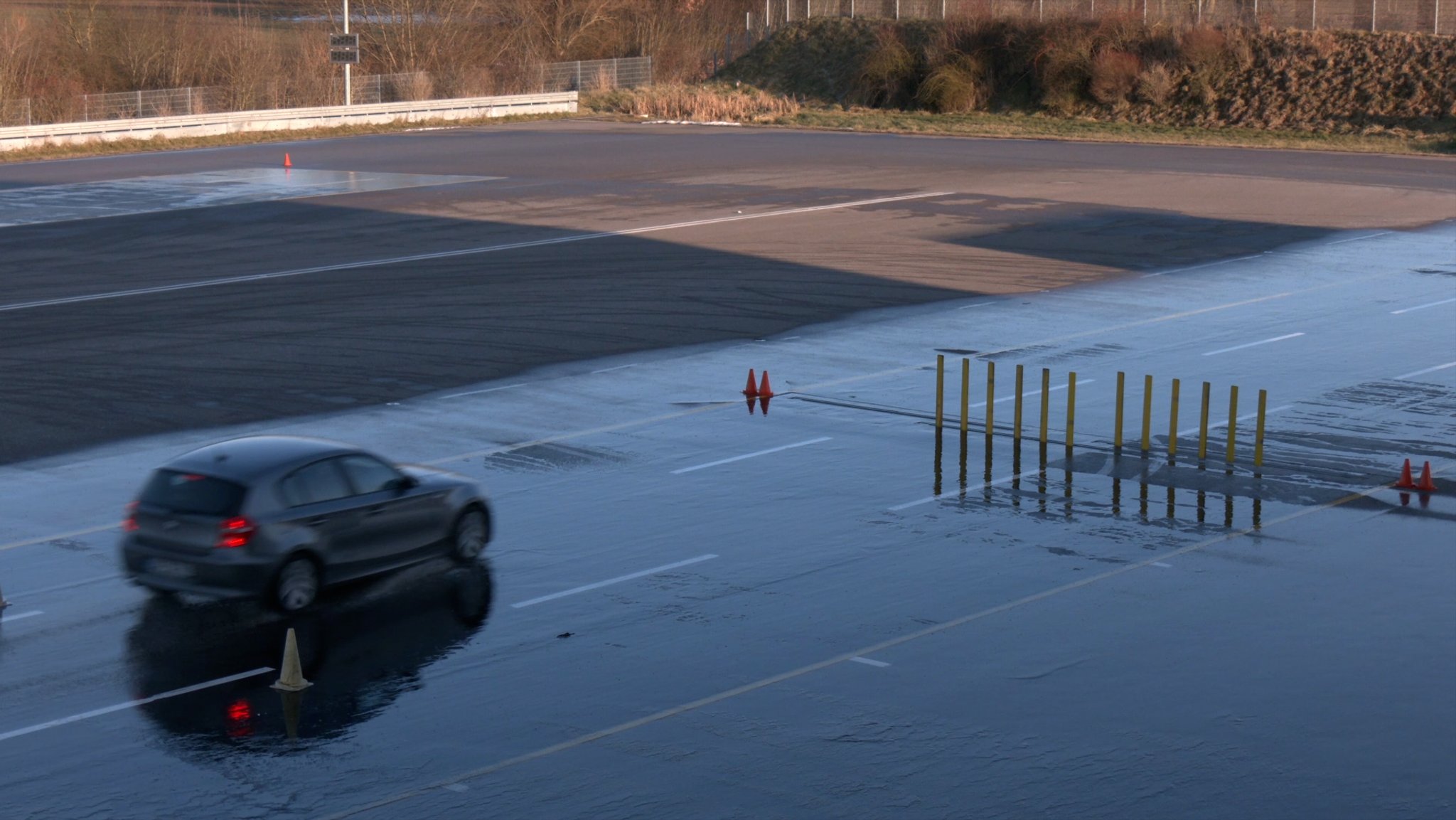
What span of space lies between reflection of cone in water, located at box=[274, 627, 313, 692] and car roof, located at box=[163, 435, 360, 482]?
6.37ft

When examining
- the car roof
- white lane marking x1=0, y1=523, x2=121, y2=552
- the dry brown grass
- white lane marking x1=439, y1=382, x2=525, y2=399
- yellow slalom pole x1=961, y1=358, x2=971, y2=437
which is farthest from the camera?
the dry brown grass

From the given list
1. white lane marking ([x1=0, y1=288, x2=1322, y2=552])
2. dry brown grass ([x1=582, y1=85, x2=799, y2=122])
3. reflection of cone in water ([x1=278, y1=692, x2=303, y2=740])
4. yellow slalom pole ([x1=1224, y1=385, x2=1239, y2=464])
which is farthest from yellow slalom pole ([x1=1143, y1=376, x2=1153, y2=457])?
dry brown grass ([x1=582, y1=85, x2=799, y2=122])

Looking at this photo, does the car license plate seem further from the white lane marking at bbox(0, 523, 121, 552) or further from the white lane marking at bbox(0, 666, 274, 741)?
the white lane marking at bbox(0, 523, 121, 552)

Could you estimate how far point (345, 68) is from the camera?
214 feet

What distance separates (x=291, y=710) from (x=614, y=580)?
342 centimetres

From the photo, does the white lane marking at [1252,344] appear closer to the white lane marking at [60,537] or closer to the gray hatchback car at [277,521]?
the gray hatchback car at [277,521]

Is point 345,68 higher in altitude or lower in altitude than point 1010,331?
higher

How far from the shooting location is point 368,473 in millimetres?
13031

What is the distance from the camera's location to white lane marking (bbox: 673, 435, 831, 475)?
55.4 ft

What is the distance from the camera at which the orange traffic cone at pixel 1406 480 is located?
16.0m

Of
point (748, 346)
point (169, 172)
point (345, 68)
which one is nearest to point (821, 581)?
point (748, 346)

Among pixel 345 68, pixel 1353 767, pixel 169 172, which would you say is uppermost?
pixel 345 68

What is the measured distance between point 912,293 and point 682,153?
26.1 metres

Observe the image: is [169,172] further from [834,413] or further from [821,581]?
[821,581]
